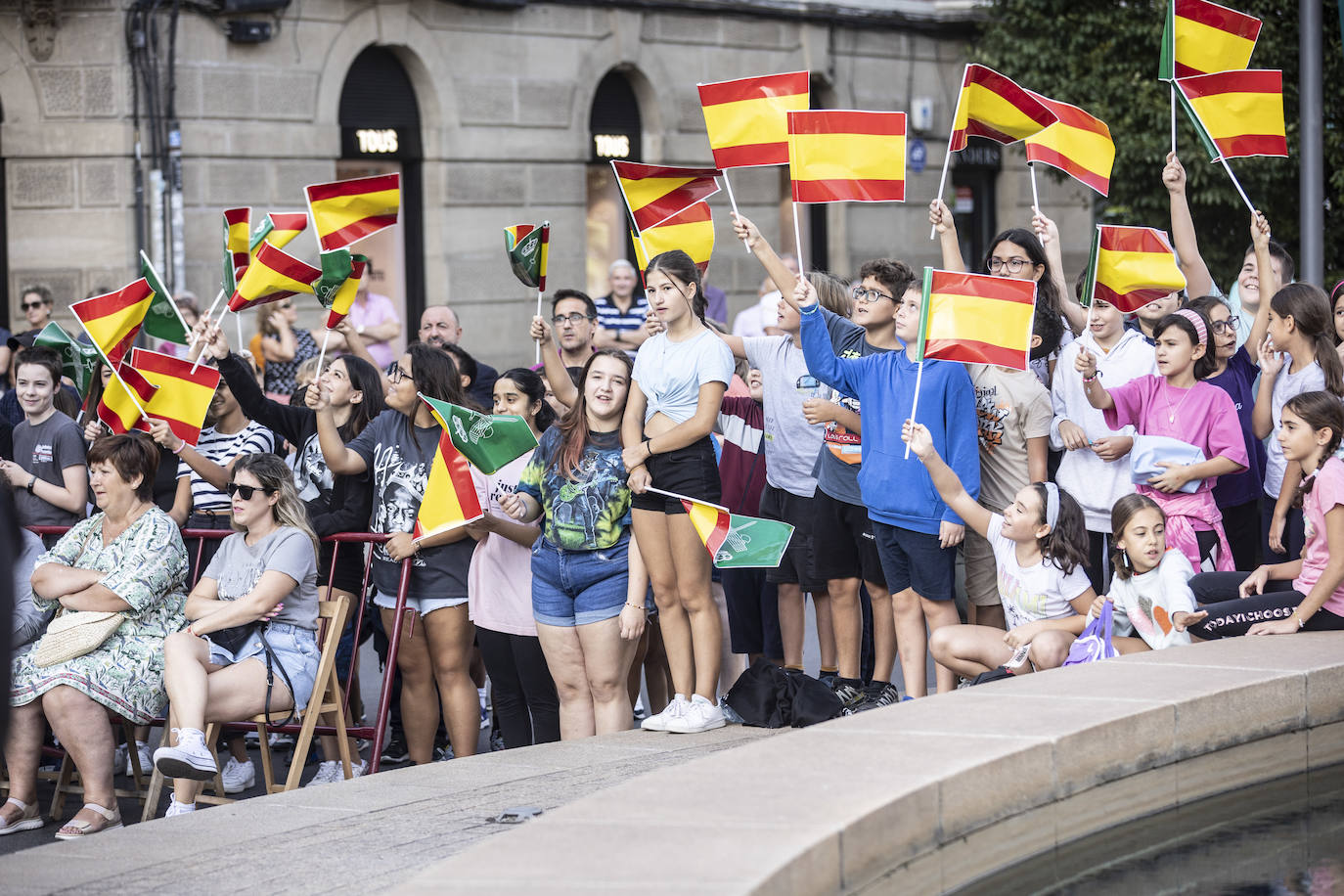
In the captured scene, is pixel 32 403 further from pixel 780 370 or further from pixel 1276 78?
pixel 1276 78

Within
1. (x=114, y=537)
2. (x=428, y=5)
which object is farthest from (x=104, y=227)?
(x=114, y=537)

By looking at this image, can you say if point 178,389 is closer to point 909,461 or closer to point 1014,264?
point 909,461

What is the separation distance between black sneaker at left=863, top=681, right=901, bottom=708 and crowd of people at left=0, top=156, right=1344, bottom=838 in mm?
47

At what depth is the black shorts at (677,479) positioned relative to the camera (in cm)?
723

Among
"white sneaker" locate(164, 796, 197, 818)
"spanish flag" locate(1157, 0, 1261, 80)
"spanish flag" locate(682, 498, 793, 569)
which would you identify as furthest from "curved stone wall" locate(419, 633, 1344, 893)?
"spanish flag" locate(1157, 0, 1261, 80)

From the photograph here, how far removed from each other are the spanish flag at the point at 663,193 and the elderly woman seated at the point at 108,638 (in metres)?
2.41

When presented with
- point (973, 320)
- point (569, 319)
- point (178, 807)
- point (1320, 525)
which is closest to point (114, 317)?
point (569, 319)

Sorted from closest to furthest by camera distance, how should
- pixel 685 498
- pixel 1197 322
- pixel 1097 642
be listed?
pixel 1097 642
pixel 685 498
pixel 1197 322

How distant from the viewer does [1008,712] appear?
233 inches

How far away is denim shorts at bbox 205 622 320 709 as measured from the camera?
7.16m

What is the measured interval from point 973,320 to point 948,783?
8.03 ft

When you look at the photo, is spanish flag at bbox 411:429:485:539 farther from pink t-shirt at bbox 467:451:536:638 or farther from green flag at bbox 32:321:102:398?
green flag at bbox 32:321:102:398

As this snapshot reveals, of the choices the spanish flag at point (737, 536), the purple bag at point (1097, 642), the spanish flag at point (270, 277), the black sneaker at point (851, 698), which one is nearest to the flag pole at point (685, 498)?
the spanish flag at point (737, 536)

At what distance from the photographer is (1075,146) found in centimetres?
888
